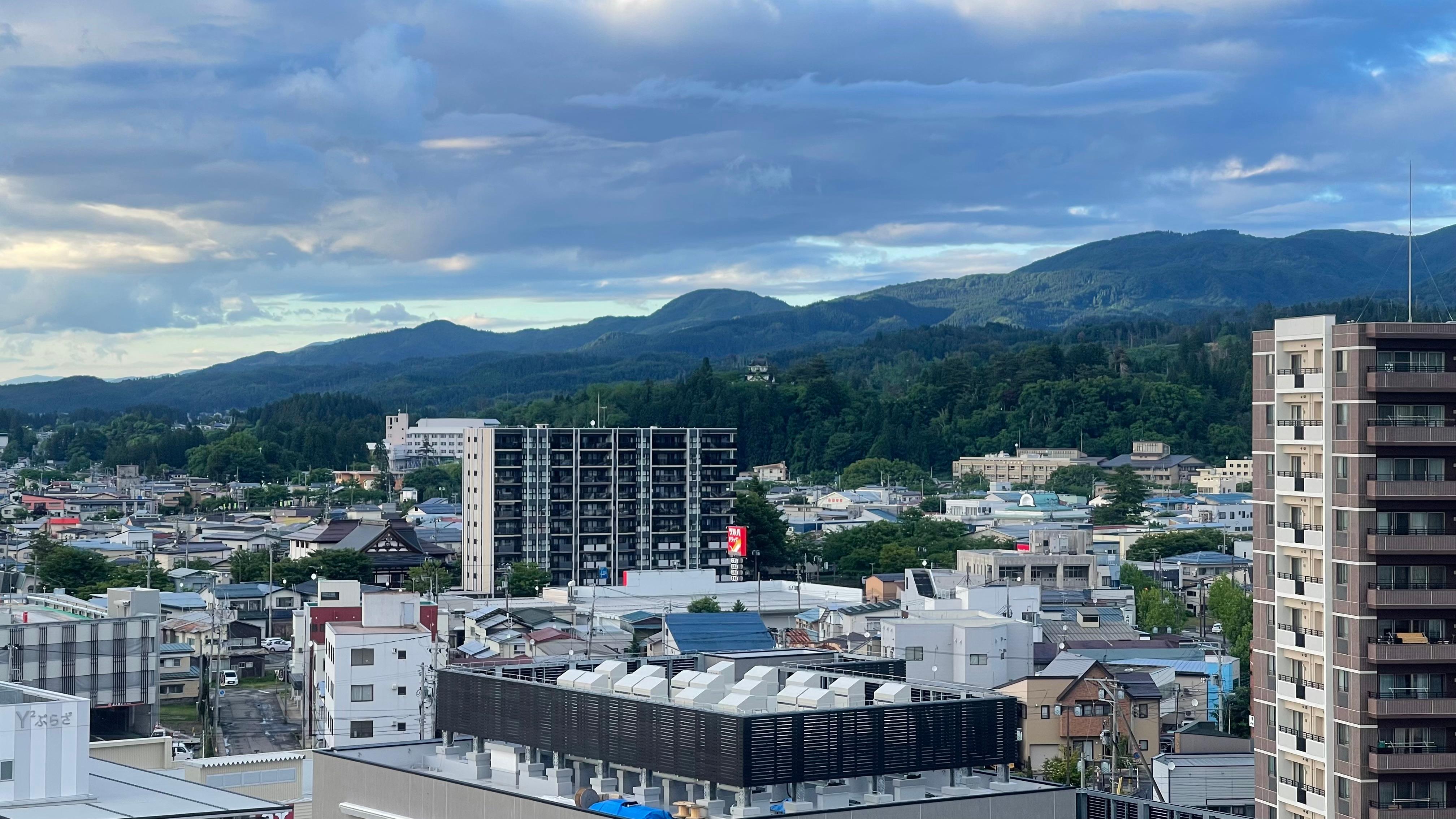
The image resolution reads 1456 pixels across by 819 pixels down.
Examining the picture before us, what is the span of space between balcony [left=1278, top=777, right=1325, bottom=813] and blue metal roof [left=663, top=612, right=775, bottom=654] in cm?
1398

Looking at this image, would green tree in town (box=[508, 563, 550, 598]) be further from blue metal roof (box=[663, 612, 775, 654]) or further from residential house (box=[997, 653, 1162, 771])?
residential house (box=[997, 653, 1162, 771])

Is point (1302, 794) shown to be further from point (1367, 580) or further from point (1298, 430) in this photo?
point (1298, 430)

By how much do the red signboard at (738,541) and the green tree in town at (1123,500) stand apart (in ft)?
84.1

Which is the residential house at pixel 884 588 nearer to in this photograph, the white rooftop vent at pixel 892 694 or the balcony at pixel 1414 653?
the balcony at pixel 1414 653

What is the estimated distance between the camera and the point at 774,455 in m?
135

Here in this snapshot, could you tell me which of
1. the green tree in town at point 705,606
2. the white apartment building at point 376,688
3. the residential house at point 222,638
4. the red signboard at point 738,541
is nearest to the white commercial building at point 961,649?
the white apartment building at point 376,688

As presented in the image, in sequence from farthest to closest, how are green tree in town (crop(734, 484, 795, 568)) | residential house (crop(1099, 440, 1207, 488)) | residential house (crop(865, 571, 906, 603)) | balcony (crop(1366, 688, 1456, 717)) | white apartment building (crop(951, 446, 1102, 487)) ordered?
1. white apartment building (crop(951, 446, 1102, 487))
2. residential house (crop(1099, 440, 1207, 488))
3. green tree in town (crop(734, 484, 795, 568))
4. residential house (crop(865, 571, 906, 603))
5. balcony (crop(1366, 688, 1456, 717))

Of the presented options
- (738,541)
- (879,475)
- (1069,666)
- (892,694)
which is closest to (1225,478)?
(879,475)

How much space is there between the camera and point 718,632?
38.5 m

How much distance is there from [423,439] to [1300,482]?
156201mm

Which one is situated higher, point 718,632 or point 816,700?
point 816,700

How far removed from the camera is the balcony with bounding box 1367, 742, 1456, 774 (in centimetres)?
2047

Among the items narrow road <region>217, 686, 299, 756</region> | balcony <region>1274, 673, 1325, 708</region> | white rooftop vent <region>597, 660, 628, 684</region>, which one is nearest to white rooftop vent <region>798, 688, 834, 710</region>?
white rooftop vent <region>597, 660, 628, 684</region>

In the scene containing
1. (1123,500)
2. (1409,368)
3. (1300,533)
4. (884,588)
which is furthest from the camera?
(1123,500)
